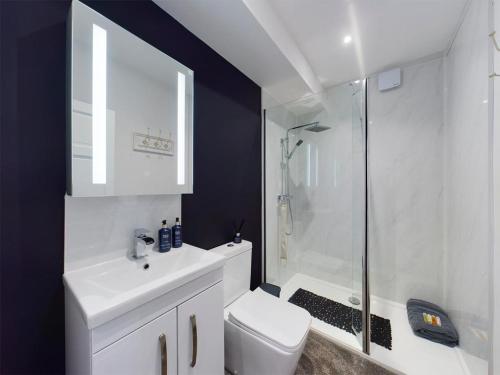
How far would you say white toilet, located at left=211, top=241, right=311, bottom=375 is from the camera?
1.02 m

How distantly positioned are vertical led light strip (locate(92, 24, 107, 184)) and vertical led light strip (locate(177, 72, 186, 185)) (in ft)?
1.34

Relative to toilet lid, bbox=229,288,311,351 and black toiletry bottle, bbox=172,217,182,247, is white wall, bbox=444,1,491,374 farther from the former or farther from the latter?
black toiletry bottle, bbox=172,217,182,247

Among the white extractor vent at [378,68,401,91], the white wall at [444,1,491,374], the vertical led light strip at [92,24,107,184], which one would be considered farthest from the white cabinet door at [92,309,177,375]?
the white extractor vent at [378,68,401,91]

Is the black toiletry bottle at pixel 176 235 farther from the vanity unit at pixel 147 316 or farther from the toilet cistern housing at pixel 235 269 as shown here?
the toilet cistern housing at pixel 235 269

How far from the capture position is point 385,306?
78.8 inches

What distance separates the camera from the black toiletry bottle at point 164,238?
1.13 meters

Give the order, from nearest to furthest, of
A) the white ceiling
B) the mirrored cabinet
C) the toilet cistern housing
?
the mirrored cabinet
the white ceiling
the toilet cistern housing

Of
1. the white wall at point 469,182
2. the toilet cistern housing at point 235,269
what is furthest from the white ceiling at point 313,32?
the toilet cistern housing at point 235,269

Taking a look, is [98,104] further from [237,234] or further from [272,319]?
[272,319]

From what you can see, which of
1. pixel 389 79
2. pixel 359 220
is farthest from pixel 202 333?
pixel 389 79

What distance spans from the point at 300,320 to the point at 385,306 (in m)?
1.46

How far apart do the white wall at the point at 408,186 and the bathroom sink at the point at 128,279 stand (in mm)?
1972

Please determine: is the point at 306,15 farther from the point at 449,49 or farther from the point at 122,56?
the point at 449,49

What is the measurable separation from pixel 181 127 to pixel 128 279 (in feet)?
3.10
